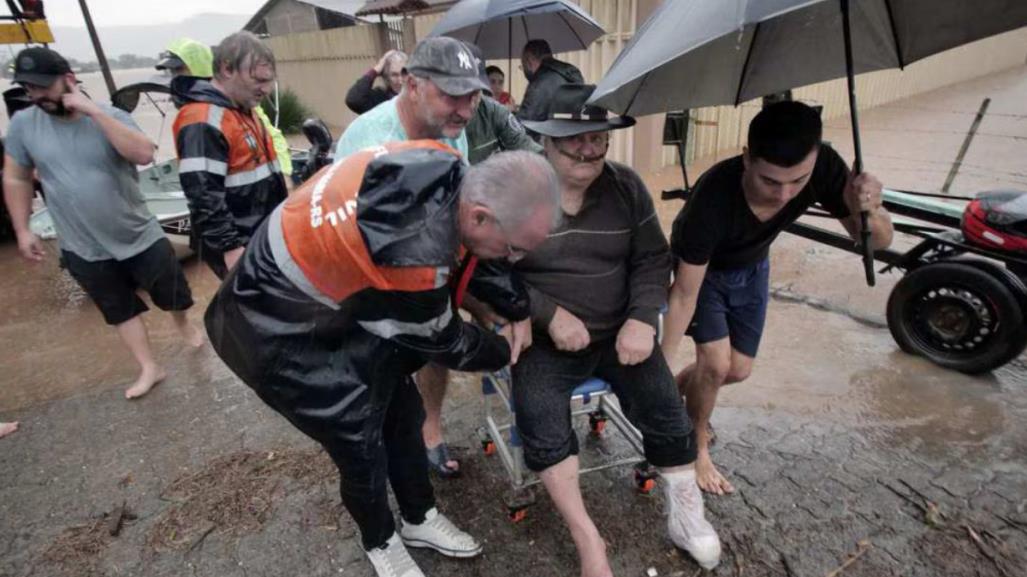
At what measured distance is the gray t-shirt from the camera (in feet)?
9.54

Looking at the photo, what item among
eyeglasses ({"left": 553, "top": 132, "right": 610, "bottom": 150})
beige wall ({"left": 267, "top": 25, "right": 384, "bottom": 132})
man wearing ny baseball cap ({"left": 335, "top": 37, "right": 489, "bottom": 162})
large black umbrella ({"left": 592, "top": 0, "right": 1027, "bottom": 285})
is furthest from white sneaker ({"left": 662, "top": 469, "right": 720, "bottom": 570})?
beige wall ({"left": 267, "top": 25, "right": 384, "bottom": 132})

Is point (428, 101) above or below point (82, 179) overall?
above

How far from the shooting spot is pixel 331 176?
4.88 ft

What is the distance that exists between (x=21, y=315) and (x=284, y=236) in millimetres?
4943

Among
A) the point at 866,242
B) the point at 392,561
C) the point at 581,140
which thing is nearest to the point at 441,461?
the point at 392,561

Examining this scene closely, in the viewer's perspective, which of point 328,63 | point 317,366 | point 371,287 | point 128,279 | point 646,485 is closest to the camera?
point 371,287

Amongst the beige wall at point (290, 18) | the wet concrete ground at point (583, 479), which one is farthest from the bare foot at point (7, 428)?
the beige wall at point (290, 18)

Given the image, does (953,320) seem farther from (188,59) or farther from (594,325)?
(188,59)

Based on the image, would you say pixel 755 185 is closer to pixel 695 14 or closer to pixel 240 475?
pixel 695 14

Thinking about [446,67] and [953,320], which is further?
[953,320]

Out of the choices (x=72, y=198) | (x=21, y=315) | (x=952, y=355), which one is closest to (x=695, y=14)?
(x=952, y=355)

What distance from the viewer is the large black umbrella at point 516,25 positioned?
13.3 feet

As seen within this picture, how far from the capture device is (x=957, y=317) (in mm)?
3182

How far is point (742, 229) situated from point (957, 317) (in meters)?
1.97
